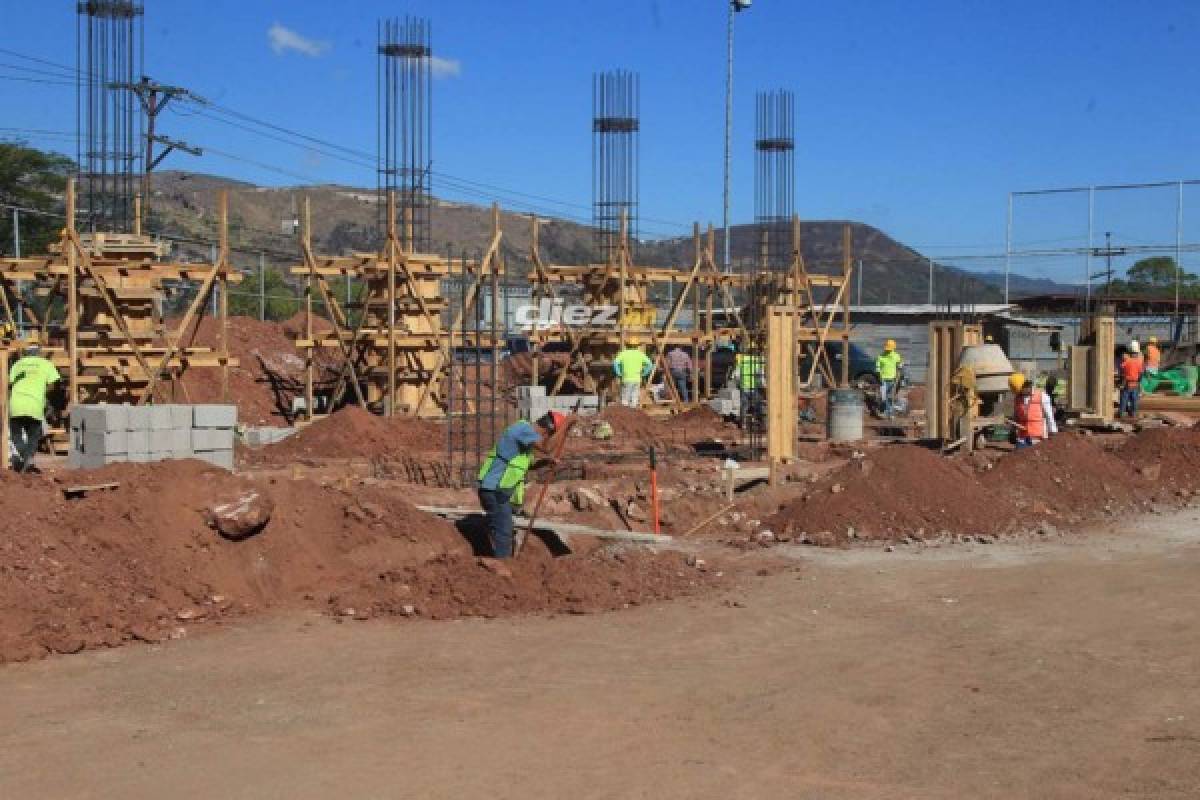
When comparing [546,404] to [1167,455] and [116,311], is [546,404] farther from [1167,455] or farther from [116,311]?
[1167,455]

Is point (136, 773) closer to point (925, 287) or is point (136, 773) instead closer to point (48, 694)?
point (48, 694)

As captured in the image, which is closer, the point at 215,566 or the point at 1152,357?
the point at 215,566

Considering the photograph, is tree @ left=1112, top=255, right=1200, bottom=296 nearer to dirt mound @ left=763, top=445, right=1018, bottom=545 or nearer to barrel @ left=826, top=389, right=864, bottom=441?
barrel @ left=826, top=389, right=864, bottom=441

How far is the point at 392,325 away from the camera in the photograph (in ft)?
74.9

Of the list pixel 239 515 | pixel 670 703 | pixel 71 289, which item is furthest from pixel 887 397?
pixel 670 703

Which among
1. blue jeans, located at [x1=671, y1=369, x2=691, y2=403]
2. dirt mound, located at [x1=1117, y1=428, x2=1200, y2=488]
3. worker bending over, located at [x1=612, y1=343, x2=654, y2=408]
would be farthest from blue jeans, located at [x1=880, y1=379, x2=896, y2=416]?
dirt mound, located at [x1=1117, y1=428, x2=1200, y2=488]

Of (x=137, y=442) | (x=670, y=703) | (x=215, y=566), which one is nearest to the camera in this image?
(x=670, y=703)

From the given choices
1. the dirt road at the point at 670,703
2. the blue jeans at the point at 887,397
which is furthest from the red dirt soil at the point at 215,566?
the blue jeans at the point at 887,397

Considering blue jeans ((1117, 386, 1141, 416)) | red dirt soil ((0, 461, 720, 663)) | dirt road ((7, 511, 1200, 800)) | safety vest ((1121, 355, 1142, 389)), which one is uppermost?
safety vest ((1121, 355, 1142, 389))

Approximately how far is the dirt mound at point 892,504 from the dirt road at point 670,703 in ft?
7.65

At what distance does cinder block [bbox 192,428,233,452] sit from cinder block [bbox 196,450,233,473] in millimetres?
45

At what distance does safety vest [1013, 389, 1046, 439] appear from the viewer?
1764 cm

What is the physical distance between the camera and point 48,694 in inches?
345

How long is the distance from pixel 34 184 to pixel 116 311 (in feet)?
82.1
